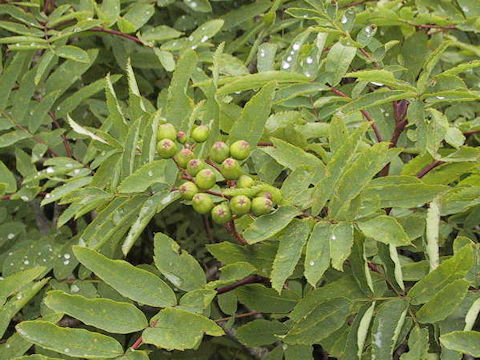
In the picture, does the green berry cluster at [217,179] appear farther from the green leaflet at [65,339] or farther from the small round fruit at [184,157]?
the green leaflet at [65,339]

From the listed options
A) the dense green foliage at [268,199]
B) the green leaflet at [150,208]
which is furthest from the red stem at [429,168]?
the green leaflet at [150,208]

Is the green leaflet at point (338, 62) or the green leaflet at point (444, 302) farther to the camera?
the green leaflet at point (338, 62)

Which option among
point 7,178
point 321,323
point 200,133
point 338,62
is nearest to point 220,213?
point 200,133

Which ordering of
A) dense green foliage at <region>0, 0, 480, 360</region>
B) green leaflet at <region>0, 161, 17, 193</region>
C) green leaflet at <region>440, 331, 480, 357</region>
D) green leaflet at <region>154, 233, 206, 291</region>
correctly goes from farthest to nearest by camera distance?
1. green leaflet at <region>0, 161, 17, 193</region>
2. green leaflet at <region>154, 233, 206, 291</region>
3. dense green foliage at <region>0, 0, 480, 360</region>
4. green leaflet at <region>440, 331, 480, 357</region>

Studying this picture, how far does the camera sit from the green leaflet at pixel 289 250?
1.06 meters

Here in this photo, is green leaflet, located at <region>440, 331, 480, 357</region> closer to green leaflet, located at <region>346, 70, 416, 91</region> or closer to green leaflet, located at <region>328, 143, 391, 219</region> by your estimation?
green leaflet, located at <region>328, 143, 391, 219</region>

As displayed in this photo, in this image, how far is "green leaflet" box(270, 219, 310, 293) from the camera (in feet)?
3.46

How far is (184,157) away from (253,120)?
0.14 meters

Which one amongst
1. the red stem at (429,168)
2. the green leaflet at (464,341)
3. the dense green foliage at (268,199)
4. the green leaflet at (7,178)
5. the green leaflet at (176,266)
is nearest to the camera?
the green leaflet at (464,341)

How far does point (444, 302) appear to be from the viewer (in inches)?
40.7

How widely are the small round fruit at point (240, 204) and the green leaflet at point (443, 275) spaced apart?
0.29 m

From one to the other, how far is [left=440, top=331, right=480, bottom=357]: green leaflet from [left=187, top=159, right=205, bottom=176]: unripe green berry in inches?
17.5

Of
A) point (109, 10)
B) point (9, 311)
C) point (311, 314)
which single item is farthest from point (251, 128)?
point (109, 10)

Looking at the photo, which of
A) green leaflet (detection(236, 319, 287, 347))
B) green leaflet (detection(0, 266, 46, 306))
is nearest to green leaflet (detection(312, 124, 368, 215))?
green leaflet (detection(236, 319, 287, 347))
